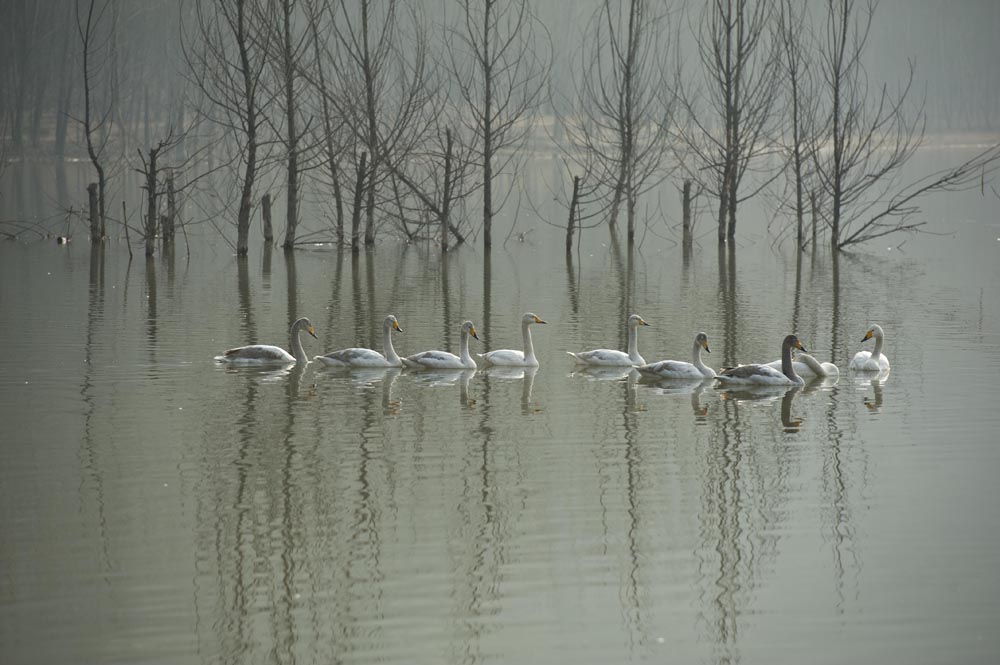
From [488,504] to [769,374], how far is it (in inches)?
218

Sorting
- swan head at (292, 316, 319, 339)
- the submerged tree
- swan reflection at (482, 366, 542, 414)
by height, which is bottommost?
swan reflection at (482, 366, 542, 414)

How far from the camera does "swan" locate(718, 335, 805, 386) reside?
544 inches

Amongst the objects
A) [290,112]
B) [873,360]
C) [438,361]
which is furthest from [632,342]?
[290,112]

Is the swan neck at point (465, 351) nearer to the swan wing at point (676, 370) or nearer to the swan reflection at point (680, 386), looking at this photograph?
the swan reflection at point (680, 386)

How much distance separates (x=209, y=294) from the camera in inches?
884

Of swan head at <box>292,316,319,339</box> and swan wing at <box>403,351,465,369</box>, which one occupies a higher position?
swan head at <box>292,316,319,339</box>

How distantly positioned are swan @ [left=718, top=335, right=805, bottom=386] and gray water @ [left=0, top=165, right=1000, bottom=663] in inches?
9.1

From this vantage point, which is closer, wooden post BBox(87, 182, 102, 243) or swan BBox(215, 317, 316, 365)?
swan BBox(215, 317, 316, 365)

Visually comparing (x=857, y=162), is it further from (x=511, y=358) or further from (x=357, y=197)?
(x=511, y=358)

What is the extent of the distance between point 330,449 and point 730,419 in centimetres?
394

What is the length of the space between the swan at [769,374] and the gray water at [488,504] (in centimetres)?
23

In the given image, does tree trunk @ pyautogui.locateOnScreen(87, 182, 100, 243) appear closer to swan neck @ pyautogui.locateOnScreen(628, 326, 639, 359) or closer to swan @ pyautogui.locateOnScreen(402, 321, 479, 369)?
swan @ pyautogui.locateOnScreen(402, 321, 479, 369)

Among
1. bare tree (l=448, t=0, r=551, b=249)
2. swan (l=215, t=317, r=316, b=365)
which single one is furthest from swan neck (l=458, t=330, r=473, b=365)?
bare tree (l=448, t=0, r=551, b=249)

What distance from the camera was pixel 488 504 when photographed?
9203 mm
